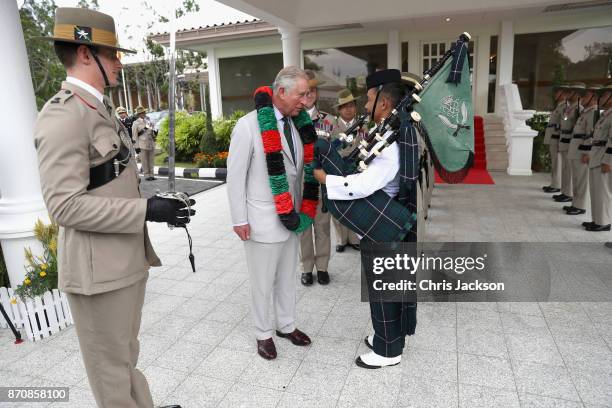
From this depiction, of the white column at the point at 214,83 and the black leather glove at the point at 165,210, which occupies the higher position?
the white column at the point at 214,83

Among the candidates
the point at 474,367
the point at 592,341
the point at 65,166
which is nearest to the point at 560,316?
the point at 592,341

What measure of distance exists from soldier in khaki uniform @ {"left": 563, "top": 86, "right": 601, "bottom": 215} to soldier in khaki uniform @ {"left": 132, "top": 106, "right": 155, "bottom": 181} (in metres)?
9.29

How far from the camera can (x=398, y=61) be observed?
12.5 m

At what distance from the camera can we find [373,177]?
2.37 m

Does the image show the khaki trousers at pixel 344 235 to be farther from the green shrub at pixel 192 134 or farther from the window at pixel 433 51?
the window at pixel 433 51

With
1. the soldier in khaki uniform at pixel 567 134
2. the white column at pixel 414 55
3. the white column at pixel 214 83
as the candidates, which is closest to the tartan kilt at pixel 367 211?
the soldier in khaki uniform at pixel 567 134

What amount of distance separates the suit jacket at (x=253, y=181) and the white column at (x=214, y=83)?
13.3 metres

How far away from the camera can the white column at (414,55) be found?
1246 cm

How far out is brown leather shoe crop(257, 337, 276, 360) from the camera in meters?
2.89

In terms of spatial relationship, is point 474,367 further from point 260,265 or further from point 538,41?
point 538,41

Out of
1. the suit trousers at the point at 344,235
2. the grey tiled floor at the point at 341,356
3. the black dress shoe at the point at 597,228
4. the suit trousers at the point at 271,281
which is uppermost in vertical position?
the suit trousers at the point at 271,281

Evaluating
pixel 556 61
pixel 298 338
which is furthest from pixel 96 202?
pixel 556 61

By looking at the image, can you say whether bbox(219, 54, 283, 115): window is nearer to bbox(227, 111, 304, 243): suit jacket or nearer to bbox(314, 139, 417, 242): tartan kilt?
bbox(227, 111, 304, 243): suit jacket

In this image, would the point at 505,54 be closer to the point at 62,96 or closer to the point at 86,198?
the point at 62,96
